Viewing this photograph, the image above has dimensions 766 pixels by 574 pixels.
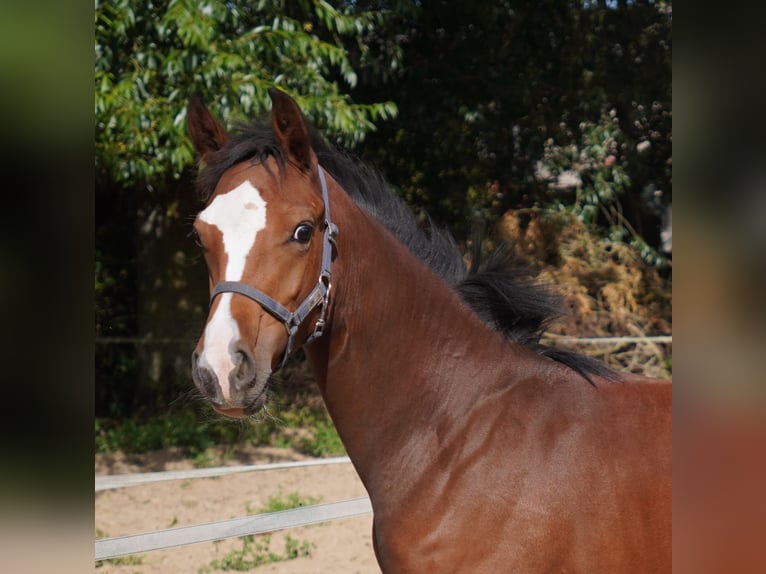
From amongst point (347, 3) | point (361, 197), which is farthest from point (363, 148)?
point (361, 197)

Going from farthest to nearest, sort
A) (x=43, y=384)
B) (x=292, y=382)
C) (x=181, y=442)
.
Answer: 1. (x=292, y=382)
2. (x=181, y=442)
3. (x=43, y=384)

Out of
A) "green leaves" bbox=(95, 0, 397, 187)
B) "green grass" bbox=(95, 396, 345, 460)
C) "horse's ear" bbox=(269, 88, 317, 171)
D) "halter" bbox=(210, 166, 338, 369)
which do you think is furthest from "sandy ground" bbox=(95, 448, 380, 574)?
"horse's ear" bbox=(269, 88, 317, 171)

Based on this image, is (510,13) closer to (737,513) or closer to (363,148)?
(363,148)

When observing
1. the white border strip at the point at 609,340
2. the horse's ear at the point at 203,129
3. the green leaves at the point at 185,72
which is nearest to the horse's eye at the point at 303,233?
the horse's ear at the point at 203,129

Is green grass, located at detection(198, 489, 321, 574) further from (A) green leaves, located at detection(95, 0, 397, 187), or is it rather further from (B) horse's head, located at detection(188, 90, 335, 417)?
(B) horse's head, located at detection(188, 90, 335, 417)

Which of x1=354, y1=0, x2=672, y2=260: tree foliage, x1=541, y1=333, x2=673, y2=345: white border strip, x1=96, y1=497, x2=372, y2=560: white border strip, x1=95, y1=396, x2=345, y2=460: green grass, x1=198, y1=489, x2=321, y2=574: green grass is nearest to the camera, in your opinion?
x1=96, y1=497, x2=372, y2=560: white border strip

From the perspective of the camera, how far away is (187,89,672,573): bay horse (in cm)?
191

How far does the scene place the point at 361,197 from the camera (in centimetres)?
241

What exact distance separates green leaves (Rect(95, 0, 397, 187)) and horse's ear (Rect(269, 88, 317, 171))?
259 centimetres

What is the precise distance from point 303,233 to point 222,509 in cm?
429

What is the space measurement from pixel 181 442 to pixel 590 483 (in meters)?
6.35

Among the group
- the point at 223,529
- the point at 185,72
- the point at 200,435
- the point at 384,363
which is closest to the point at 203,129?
the point at 384,363

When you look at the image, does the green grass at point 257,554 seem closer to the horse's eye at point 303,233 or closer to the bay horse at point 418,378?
the bay horse at point 418,378

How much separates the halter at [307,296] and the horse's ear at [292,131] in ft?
Result: 0.27
